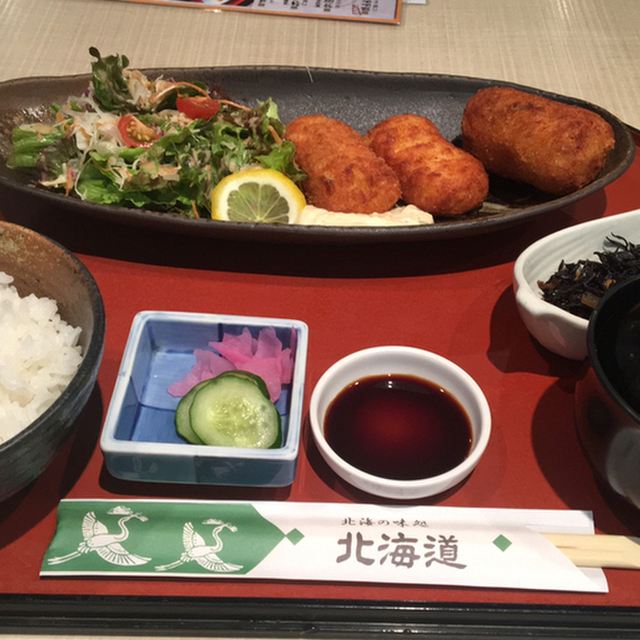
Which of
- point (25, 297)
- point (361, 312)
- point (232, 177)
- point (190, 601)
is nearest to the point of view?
point (190, 601)

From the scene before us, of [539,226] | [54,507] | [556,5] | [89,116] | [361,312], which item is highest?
[556,5]

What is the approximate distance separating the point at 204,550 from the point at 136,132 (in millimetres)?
1425

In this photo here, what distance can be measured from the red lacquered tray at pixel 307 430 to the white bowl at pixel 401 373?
0.11 meters

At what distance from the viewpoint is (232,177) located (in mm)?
1783

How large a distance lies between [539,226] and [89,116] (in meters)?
1.55

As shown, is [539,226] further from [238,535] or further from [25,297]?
[25,297]

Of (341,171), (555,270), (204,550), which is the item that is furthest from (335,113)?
(204,550)

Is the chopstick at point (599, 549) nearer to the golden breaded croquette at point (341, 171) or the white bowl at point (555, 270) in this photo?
the white bowl at point (555, 270)

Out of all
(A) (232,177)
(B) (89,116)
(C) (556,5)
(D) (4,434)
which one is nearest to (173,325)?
(D) (4,434)

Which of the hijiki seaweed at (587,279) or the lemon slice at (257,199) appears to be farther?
the lemon slice at (257,199)

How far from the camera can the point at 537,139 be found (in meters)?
1.86

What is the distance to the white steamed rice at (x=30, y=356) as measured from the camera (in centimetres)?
114

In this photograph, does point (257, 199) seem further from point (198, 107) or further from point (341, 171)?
point (198, 107)

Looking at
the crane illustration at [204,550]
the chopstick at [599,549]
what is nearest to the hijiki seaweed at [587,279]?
the chopstick at [599,549]
